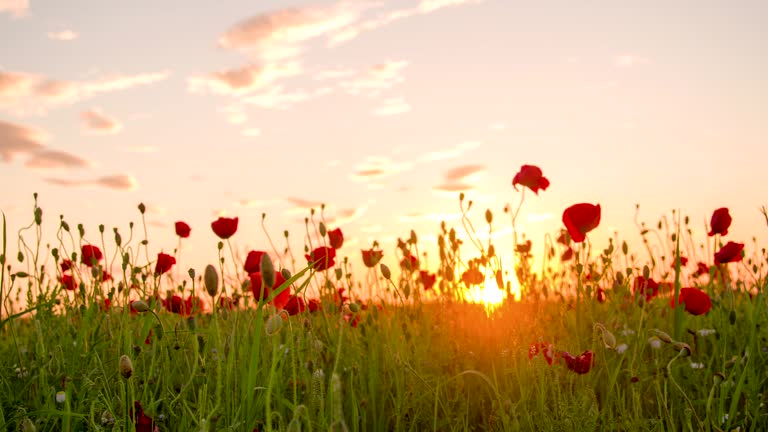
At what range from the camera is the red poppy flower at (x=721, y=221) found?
4.53m

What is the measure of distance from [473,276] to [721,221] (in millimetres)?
1675

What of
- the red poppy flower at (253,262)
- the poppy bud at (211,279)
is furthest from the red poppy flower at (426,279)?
the poppy bud at (211,279)

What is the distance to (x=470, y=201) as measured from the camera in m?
4.28

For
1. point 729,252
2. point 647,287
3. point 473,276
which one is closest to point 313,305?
point 473,276

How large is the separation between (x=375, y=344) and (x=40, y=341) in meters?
1.86

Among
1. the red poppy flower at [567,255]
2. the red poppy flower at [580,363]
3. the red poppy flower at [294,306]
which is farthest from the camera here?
the red poppy flower at [567,255]

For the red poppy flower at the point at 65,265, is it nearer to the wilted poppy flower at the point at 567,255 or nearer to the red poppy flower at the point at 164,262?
the red poppy flower at the point at 164,262

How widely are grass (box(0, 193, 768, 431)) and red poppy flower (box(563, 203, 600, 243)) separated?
0.39 m

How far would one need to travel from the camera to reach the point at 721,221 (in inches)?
179

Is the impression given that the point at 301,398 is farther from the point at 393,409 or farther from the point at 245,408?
the point at 245,408

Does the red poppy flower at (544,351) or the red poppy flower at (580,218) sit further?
the red poppy flower at (580,218)

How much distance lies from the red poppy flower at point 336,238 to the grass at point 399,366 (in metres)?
0.21

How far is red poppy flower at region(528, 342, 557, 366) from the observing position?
3.09 m

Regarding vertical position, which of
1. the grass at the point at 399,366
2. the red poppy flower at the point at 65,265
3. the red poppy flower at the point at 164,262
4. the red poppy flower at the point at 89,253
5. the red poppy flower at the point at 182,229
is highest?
the red poppy flower at the point at 182,229
